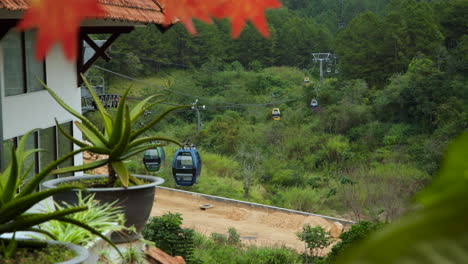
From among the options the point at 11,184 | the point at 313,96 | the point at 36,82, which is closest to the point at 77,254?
the point at 11,184

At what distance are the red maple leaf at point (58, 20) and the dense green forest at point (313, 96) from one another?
1506 cm

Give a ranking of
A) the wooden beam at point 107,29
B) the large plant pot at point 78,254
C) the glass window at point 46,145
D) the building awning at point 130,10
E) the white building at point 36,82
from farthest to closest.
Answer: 1. the wooden beam at point 107,29
2. the glass window at point 46,145
3. the white building at point 36,82
4. the building awning at point 130,10
5. the large plant pot at point 78,254

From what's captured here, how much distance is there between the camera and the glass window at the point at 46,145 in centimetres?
742

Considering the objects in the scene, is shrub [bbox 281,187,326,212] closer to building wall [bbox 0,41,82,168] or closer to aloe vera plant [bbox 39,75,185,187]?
building wall [bbox 0,41,82,168]

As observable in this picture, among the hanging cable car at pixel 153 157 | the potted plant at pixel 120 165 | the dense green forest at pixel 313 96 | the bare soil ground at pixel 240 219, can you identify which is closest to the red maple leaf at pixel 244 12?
the potted plant at pixel 120 165

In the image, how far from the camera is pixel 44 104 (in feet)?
24.3

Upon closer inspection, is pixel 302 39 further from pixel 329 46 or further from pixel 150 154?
pixel 150 154

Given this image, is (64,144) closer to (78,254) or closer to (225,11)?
(78,254)

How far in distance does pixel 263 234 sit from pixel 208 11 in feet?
40.0

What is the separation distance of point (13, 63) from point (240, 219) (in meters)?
8.27

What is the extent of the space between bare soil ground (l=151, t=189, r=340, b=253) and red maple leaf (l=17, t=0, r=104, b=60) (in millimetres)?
11039

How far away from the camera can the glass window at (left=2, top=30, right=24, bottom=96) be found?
258 inches

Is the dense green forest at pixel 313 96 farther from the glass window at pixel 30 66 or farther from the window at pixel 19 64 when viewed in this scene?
the window at pixel 19 64

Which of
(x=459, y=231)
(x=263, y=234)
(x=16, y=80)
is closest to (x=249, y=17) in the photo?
(x=459, y=231)
